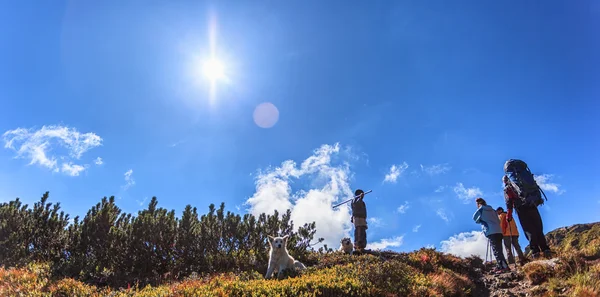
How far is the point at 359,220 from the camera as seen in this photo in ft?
50.1

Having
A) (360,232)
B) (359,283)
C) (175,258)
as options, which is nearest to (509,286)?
(359,283)

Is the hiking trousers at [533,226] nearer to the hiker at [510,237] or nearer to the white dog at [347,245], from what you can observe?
the hiker at [510,237]

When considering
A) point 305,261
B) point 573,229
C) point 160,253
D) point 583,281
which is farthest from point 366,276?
point 573,229

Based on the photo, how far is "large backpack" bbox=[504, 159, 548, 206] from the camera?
10297 millimetres

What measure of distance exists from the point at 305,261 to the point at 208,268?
371 centimetres

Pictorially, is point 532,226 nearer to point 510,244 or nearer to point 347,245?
point 510,244

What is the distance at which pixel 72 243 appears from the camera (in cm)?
1305

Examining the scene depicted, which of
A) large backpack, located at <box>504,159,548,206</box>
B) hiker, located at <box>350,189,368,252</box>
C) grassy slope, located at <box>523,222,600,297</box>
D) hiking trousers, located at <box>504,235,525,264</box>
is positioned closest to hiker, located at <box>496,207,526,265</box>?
hiking trousers, located at <box>504,235,525,264</box>

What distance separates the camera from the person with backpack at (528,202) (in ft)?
33.8

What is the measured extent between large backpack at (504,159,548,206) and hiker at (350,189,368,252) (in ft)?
20.0

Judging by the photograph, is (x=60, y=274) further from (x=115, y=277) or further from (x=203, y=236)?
(x=203, y=236)

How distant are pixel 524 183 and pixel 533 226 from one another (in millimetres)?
1314

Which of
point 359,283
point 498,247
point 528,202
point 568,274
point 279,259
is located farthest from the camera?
point 279,259

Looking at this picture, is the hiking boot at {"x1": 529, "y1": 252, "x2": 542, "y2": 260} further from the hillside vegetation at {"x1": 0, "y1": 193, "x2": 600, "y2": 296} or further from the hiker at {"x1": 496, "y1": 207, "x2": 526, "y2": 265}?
the hiker at {"x1": 496, "y1": 207, "x2": 526, "y2": 265}
